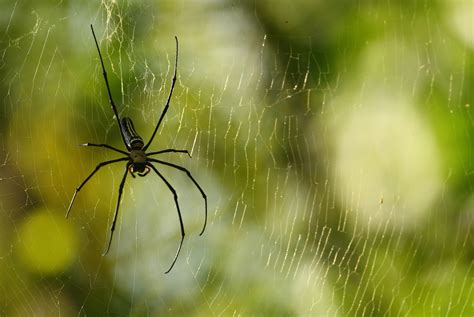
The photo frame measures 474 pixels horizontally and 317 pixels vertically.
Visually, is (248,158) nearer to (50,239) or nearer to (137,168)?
(137,168)

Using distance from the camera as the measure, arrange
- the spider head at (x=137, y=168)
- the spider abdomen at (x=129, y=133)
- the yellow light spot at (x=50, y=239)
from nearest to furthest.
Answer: the spider abdomen at (x=129, y=133)
the spider head at (x=137, y=168)
the yellow light spot at (x=50, y=239)

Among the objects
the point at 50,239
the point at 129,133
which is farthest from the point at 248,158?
the point at 50,239

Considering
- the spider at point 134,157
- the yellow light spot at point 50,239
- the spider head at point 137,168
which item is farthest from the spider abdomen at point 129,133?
the yellow light spot at point 50,239

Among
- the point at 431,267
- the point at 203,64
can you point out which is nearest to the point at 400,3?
the point at 203,64

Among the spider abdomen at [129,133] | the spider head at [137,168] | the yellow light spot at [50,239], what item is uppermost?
the spider abdomen at [129,133]

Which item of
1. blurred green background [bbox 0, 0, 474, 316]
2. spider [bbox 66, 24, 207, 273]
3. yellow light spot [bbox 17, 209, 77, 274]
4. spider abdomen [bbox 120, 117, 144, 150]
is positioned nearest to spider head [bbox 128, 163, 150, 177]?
spider [bbox 66, 24, 207, 273]

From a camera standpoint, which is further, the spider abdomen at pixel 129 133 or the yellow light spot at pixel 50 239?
the yellow light spot at pixel 50 239

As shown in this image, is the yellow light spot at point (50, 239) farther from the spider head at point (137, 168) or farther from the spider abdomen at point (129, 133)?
the spider abdomen at point (129, 133)

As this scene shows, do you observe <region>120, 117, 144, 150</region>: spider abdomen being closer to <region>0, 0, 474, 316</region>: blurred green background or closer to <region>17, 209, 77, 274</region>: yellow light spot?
<region>0, 0, 474, 316</region>: blurred green background
